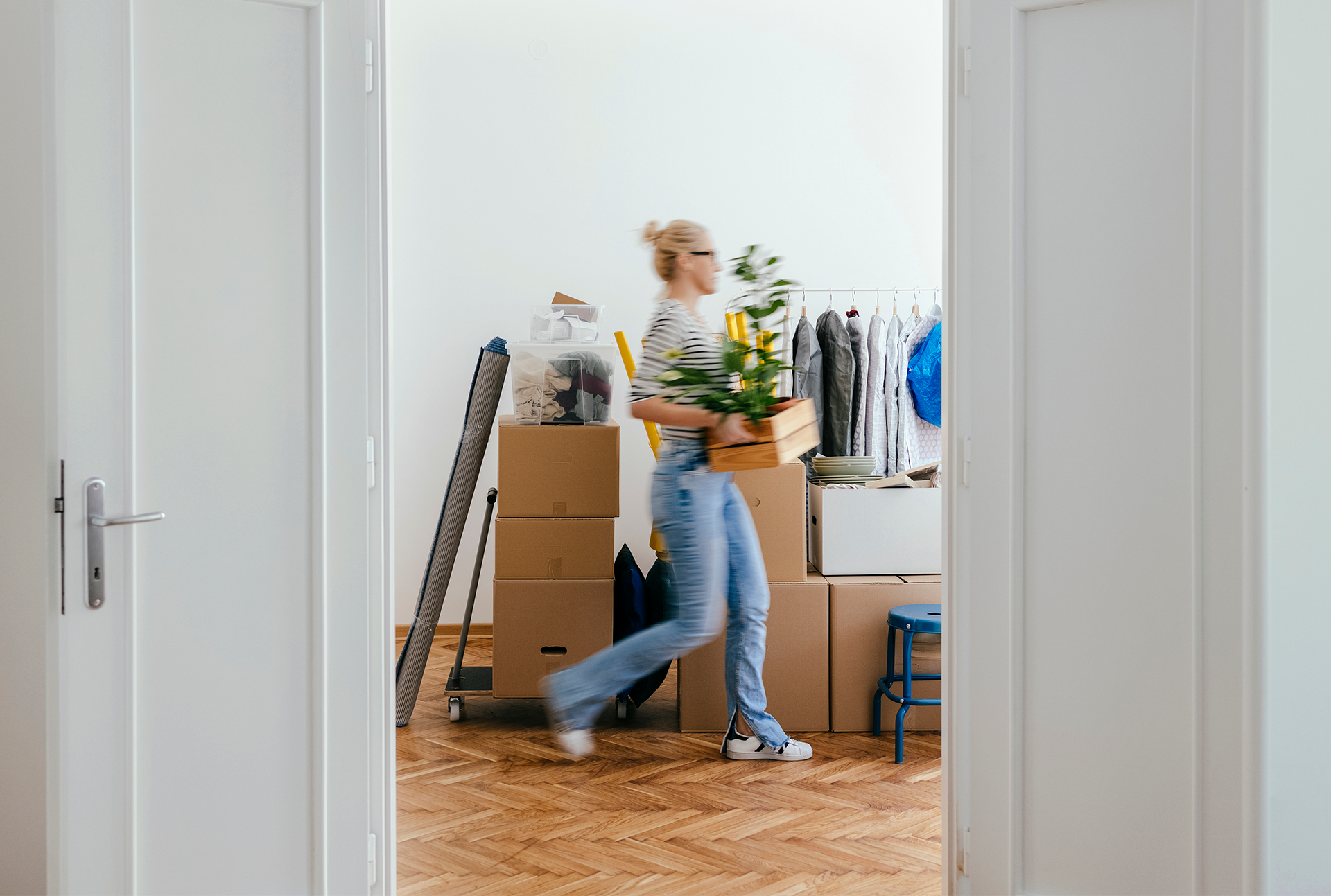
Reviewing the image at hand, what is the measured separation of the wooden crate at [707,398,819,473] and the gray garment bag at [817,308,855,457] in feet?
3.73

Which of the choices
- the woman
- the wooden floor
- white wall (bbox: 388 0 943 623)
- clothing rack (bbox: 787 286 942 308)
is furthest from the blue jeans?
clothing rack (bbox: 787 286 942 308)

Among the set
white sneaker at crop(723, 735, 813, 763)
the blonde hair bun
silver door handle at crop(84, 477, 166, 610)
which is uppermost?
the blonde hair bun

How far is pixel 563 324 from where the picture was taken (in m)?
3.08

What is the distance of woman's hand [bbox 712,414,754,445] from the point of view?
2223 millimetres

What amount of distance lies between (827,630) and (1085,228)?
1.64 meters

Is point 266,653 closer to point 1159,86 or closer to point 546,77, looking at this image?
point 1159,86

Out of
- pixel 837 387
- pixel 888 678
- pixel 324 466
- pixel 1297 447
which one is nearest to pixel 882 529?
pixel 888 678

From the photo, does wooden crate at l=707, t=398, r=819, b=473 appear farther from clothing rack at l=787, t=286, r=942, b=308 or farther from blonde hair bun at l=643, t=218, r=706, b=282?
clothing rack at l=787, t=286, r=942, b=308

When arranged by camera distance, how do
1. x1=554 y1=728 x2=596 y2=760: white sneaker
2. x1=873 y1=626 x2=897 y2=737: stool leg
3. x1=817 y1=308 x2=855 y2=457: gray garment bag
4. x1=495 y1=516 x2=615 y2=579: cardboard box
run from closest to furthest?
x1=554 y1=728 x2=596 y2=760: white sneaker → x1=873 y1=626 x2=897 y2=737: stool leg → x1=495 y1=516 x2=615 y2=579: cardboard box → x1=817 y1=308 x2=855 y2=457: gray garment bag

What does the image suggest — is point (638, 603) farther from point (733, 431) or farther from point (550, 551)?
point (733, 431)

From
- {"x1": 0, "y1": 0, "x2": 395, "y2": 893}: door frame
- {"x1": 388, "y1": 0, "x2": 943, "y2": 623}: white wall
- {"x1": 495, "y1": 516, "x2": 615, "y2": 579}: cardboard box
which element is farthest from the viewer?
{"x1": 388, "y1": 0, "x2": 943, "y2": 623}: white wall

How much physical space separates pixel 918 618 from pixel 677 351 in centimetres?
113

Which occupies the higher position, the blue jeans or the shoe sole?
the blue jeans

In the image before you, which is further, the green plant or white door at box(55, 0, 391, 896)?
the green plant
